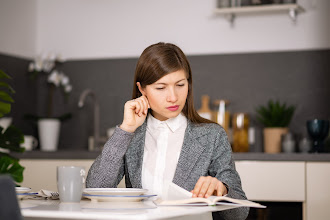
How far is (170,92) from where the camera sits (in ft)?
6.57

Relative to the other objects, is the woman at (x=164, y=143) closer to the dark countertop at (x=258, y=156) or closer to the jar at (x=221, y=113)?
the dark countertop at (x=258, y=156)

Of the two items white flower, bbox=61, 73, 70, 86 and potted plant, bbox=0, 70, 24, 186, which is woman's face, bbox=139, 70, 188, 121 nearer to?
potted plant, bbox=0, 70, 24, 186

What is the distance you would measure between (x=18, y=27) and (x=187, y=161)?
266 cm

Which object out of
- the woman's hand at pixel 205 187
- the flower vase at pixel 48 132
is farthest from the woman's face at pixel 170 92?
the flower vase at pixel 48 132

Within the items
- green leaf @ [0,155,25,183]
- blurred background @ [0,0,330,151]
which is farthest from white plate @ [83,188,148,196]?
blurred background @ [0,0,330,151]

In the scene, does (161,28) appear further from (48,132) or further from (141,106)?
(141,106)

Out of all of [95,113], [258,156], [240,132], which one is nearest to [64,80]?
[95,113]

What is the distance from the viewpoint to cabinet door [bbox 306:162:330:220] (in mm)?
3174

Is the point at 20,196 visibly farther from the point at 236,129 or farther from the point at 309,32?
the point at 309,32

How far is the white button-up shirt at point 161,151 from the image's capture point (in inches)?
81.4

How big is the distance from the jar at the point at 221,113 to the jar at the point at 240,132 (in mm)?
62

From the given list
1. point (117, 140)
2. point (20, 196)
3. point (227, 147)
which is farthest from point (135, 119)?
point (20, 196)

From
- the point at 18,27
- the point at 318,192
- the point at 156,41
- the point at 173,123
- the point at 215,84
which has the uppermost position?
the point at 18,27

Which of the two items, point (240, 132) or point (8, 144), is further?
point (240, 132)
